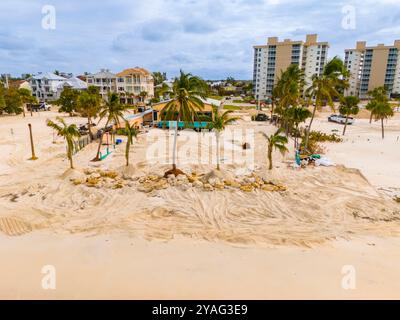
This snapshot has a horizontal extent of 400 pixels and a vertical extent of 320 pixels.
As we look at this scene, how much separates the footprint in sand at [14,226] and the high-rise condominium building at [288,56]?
334 ft

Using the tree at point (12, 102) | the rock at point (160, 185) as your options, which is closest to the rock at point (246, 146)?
the rock at point (160, 185)

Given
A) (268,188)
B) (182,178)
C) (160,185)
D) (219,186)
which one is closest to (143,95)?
(182,178)

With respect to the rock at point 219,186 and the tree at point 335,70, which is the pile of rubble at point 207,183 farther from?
the tree at point 335,70

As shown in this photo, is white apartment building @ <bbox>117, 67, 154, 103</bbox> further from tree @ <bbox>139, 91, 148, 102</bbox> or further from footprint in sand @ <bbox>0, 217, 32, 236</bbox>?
footprint in sand @ <bbox>0, 217, 32, 236</bbox>

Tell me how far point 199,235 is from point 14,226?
9095 mm

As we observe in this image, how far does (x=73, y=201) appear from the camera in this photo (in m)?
16.1

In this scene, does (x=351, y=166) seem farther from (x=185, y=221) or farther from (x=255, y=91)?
(x=255, y=91)

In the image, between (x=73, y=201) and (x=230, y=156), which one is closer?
(x=73, y=201)

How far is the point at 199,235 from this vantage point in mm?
12641

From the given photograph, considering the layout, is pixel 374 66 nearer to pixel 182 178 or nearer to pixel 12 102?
pixel 182 178

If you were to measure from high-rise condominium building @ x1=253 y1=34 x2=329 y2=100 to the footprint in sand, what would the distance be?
10166 cm

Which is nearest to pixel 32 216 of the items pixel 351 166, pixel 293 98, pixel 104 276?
pixel 104 276

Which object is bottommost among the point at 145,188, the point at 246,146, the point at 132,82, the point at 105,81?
the point at 145,188
